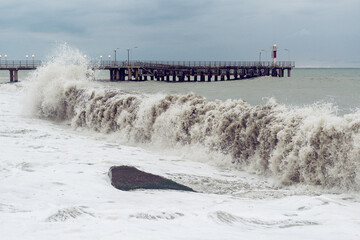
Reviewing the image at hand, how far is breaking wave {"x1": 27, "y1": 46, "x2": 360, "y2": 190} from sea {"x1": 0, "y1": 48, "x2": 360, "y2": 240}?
0.02 meters

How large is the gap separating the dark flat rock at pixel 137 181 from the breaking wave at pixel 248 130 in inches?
84.2

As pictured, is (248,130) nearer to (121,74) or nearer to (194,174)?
(194,174)

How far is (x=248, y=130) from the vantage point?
9.73m

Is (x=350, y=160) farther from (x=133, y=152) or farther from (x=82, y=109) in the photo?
(x=82, y=109)

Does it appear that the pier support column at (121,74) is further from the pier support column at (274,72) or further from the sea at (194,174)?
the sea at (194,174)

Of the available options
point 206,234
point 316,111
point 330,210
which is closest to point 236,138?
point 316,111

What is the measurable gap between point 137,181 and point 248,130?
3422mm

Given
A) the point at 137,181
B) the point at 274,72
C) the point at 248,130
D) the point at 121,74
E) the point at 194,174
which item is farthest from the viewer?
the point at 274,72

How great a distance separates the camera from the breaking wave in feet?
24.6

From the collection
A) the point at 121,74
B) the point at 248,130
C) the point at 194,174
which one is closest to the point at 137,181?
the point at 194,174

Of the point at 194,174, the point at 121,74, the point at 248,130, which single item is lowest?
the point at 194,174

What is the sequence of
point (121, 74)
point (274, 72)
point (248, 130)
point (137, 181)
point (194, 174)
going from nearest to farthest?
point (137, 181) < point (194, 174) < point (248, 130) < point (121, 74) < point (274, 72)

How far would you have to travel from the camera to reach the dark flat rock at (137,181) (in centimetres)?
704

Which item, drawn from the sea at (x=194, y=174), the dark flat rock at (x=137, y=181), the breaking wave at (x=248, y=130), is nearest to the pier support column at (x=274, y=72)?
the breaking wave at (x=248, y=130)
